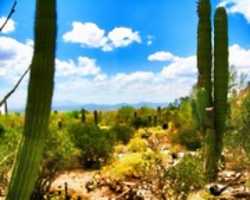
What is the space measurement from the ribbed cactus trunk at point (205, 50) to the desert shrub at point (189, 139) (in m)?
7.99

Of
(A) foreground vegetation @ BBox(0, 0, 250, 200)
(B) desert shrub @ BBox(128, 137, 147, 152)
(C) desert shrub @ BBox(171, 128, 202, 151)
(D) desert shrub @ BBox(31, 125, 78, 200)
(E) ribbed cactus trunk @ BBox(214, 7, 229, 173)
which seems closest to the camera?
(A) foreground vegetation @ BBox(0, 0, 250, 200)

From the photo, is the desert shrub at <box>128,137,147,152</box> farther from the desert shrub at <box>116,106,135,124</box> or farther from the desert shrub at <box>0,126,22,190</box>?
the desert shrub at <box>116,106,135,124</box>

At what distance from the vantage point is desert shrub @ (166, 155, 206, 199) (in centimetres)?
1156

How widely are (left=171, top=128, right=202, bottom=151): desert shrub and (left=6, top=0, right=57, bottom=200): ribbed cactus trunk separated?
16.3 meters

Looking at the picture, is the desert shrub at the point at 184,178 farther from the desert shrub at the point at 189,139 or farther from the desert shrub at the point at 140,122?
the desert shrub at the point at 140,122

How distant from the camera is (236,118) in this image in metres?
13.8

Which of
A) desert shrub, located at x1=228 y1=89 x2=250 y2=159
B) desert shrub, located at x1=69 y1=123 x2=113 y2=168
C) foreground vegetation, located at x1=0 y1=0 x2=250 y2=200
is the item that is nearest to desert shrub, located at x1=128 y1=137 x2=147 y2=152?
desert shrub, located at x1=69 y1=123 x2=113 y2=168

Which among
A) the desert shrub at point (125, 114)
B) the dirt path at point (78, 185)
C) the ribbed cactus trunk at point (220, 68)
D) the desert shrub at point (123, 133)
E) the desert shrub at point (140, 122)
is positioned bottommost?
the dirt path at point (78, 185)

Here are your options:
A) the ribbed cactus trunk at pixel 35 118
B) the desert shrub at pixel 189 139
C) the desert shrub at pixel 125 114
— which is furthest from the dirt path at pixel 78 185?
the desert shrub at pixel 125 114

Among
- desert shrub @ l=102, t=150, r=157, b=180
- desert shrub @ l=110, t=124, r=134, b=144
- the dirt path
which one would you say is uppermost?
desert shrub @ l=110, t=124, r=134, b=144

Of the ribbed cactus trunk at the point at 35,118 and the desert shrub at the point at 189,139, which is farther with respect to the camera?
the desert shrub at the point at 189,139

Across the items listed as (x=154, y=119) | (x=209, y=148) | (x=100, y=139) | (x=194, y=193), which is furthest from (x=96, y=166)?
(x=154, y=119)

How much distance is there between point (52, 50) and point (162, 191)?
7045 millimetres

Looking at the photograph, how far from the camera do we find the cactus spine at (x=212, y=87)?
1320 cm
